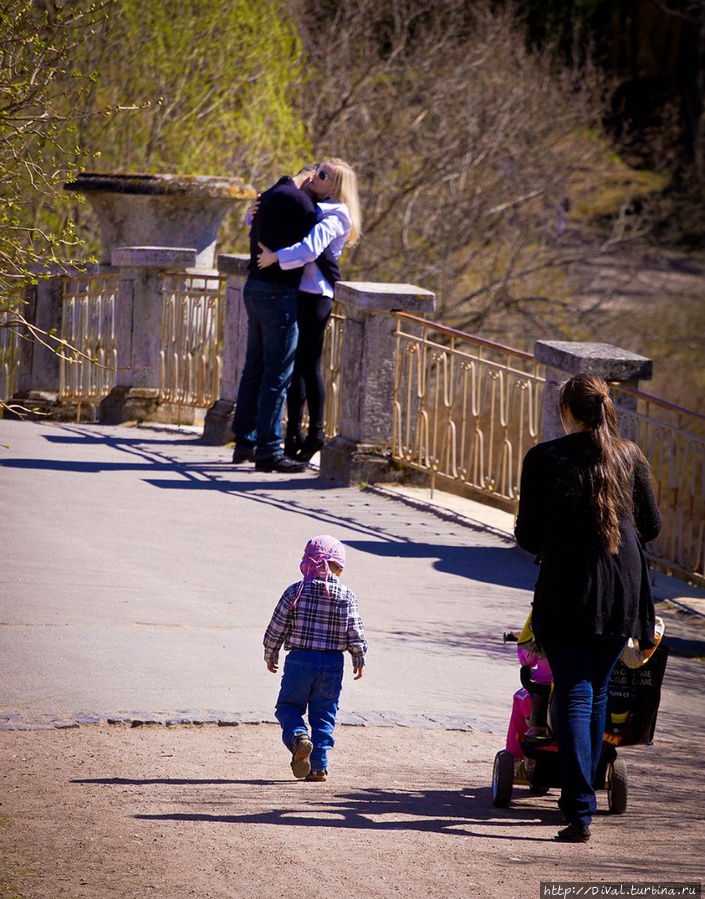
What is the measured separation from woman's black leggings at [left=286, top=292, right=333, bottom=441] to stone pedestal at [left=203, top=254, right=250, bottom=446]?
1.63 meters

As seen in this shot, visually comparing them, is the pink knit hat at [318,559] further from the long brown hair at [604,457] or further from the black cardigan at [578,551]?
the long brown hair at [604,457]

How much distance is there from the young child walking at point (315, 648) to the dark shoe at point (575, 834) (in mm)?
871

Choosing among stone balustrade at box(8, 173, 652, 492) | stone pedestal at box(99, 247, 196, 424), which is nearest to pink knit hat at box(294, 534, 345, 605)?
stone balustrade at box(8, 173, 652, 492)

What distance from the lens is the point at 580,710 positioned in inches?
181

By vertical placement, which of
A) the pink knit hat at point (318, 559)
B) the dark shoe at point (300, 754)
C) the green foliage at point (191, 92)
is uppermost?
the green foliage at point (191, 92)

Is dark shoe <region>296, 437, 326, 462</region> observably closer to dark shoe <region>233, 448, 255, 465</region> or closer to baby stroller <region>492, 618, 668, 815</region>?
dark shoe <region>233, 448, 255, 465</region>

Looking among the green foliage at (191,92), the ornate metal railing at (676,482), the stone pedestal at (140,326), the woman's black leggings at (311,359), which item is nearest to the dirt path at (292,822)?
the ornate metal railing at (676,482)

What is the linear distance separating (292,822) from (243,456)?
6199 millimetres

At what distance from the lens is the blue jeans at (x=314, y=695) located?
4949mm

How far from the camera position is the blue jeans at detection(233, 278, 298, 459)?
9.79m

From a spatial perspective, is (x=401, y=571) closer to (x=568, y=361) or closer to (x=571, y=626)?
(x=568, y=361)

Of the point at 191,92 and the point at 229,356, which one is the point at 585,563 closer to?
the point at 229,356

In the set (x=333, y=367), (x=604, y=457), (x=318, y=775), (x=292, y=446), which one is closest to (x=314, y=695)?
(x=318, y=775)

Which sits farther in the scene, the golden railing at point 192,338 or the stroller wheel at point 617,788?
the golden railing at point 192,338
